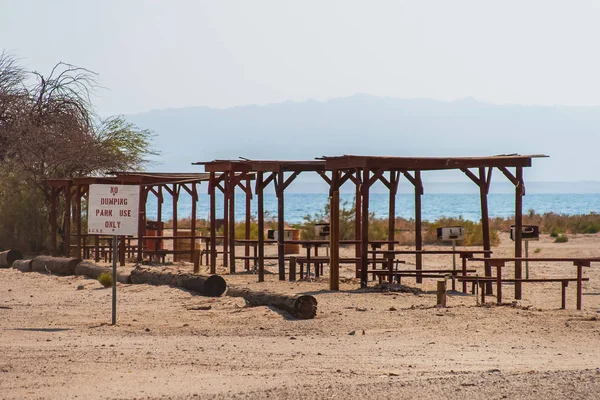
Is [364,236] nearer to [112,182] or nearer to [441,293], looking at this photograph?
[441,293]

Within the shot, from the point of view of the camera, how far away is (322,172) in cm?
2066

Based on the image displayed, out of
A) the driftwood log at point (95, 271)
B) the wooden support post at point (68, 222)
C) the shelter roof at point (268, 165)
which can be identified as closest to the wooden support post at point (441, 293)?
the shelter roof at point (268, 165)

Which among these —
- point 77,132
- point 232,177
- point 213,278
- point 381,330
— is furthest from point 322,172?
point 77,132

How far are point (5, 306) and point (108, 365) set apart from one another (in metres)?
6.73

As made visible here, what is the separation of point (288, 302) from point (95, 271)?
27.1 ft

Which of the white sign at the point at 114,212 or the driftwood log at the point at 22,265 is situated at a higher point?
the white sign at the point at 114,212

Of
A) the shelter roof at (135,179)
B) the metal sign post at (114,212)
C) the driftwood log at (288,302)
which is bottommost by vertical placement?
the driftwood log at (288,302)

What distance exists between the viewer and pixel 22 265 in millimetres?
23656

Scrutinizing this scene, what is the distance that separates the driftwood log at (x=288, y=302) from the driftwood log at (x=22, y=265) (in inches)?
408

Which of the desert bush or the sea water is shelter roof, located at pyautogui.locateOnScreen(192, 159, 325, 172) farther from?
the sea water

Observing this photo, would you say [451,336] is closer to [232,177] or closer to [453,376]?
[453,376]

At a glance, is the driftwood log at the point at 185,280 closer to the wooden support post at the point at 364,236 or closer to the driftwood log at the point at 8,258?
the wooden support post at the point at 364,236

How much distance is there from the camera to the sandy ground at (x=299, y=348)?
7.86 m

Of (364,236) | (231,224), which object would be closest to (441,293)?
(364,236)
